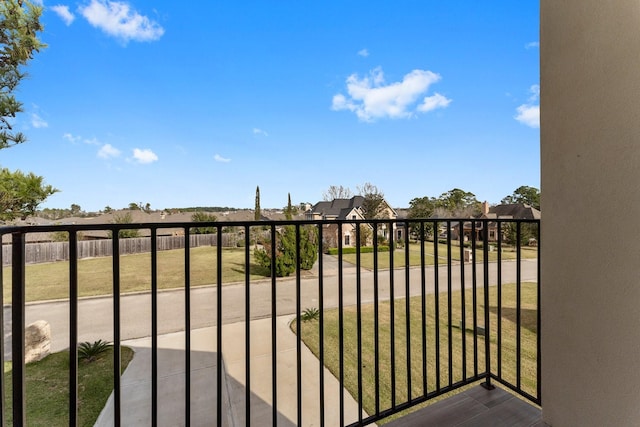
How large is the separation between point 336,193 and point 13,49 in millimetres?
22103

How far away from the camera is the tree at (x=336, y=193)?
25641 millimetres

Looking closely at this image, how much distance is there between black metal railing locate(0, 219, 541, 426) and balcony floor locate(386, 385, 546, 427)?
0.06 m

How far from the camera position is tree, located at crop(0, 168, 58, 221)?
5930 millimetres

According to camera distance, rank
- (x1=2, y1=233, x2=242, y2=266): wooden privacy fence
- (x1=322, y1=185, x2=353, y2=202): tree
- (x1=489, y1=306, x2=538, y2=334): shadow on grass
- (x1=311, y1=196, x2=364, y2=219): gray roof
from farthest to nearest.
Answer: (x1=322, y1=185, x2=353, y2=202): tree → (x1=311, y1=196, x2=364, y2=219): gray roof → (x1=2, y1=233, x2=242, y2=266): wooden privacy fence → (x1=489, y1=306, x2=538, y2=334): shadow on grass

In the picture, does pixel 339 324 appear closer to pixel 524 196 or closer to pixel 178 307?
pixel 178 307

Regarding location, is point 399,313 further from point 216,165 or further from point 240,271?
point 216,165

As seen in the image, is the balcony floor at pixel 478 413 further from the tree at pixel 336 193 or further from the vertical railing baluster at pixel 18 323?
the tree at pixel 336 193

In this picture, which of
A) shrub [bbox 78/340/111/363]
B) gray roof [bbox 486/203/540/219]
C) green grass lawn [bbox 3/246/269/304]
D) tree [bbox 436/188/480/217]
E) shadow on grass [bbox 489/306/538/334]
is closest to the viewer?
shrub [bbox 78/340/111/363]

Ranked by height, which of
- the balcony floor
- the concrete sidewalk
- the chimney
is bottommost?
the concrete sidewalk

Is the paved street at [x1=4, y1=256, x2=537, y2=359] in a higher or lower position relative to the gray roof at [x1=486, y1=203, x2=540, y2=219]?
lower

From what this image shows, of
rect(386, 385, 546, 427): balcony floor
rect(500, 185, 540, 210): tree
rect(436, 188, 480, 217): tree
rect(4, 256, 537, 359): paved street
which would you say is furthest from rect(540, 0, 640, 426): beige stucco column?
rect(500, 185, 540, 210): tree

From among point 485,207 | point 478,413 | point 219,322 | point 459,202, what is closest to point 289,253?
point 478,413

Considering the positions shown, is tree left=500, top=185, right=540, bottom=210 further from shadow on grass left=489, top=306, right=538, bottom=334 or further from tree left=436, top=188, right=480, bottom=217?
shadow on grass left=489, top=306, right=538, bottom=334

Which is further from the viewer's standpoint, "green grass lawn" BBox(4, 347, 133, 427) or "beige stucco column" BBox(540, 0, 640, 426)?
"green grass lawn" BBox(4, 347, 133, 427)
